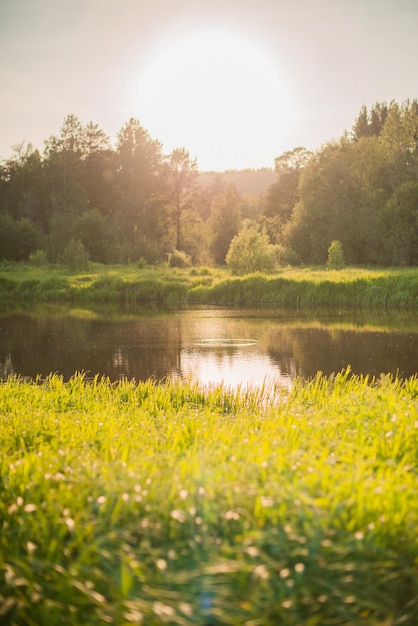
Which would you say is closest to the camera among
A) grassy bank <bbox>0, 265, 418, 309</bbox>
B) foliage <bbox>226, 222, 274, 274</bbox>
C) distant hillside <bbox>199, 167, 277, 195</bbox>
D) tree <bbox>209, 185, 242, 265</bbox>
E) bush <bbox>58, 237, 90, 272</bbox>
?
grassy bank <bbox>0, 265, 418, 309</bbox>

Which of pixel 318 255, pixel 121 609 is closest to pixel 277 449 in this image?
pixel 121 609

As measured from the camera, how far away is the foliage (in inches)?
1500

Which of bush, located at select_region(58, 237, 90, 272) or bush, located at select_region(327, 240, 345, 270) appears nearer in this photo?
bush, located at select_region(327, 240, 345, 270)

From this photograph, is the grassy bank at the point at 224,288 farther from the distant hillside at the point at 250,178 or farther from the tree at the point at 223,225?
the distant hillside at the point at 250,178

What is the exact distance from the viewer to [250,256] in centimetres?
3819

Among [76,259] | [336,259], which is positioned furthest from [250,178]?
[76,259]

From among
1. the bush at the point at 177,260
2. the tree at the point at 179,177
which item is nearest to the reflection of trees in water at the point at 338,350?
the bush at the point at 177,260

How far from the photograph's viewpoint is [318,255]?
52281 millimetres

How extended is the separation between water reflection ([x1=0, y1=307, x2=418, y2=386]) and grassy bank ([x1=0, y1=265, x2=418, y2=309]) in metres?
4.54

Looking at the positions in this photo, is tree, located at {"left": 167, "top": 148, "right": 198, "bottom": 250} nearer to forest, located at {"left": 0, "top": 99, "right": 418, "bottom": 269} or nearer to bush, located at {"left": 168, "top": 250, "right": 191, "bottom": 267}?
forest, located at {"left": 0, "top": 99, "right": 418, "bottom": 269}

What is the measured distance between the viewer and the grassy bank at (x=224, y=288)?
31750 mm

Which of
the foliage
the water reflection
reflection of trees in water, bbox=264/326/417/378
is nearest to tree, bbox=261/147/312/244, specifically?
the foliage

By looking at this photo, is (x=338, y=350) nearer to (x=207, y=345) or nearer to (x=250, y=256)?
(x=207, y=345)

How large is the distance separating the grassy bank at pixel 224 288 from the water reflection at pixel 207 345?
454 centimetres
